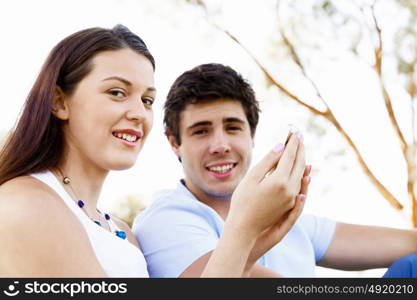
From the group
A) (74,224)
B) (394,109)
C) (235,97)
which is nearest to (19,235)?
(74,224)

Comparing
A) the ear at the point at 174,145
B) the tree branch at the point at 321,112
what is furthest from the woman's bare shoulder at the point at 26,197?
the tree branch at the point at 321,112

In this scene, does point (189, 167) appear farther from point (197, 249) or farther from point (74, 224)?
point (74, 224)

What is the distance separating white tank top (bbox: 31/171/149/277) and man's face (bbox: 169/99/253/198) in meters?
0.68

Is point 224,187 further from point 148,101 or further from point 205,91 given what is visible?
point 148,101

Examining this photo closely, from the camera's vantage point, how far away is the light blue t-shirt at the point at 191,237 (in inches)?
78.2

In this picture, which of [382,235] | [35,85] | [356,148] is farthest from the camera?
[356,148]

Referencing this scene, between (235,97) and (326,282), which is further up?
(235,97)

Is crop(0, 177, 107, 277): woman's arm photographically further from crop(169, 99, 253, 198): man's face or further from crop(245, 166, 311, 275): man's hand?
crop(169, 99, 253, 198): man's face

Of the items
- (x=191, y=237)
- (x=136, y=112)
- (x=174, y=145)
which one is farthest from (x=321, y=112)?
(x=136, y=112)

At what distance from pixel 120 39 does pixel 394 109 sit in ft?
18.0

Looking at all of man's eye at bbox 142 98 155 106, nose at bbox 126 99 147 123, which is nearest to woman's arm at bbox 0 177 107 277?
nose at bbox 126 99 147 123

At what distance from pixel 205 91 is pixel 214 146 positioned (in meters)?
0.23

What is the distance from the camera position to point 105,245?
5.64ft

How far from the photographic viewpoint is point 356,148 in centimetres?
657
